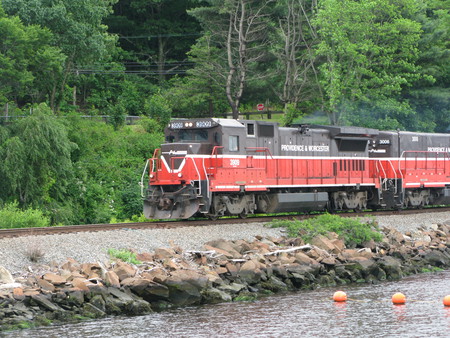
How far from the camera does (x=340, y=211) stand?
30141 mm

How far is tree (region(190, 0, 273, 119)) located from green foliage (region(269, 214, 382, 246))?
2319cm

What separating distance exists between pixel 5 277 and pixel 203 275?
14.9 ft

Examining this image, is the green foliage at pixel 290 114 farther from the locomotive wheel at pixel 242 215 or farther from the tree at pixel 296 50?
the locomotive wheel at pixel 242 215

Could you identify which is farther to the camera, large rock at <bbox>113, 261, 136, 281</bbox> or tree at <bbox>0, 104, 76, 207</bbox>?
tree at <bbox>0, 104, 76, 207</bbox>

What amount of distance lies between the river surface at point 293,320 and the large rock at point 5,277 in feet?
4.49

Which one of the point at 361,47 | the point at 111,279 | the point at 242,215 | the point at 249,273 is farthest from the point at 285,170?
the point at 361,47

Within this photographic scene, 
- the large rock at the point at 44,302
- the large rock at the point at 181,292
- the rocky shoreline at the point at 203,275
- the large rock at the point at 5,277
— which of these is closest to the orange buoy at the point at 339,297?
the rocky shoreline at the point at 203,275

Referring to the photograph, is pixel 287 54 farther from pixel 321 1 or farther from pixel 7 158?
pixel 7 158

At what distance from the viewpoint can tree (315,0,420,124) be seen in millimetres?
39562

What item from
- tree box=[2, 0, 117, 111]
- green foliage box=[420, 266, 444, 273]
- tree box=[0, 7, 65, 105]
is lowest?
green foliage box=[420, 266, 444, 273]

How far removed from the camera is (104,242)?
58.8 ft

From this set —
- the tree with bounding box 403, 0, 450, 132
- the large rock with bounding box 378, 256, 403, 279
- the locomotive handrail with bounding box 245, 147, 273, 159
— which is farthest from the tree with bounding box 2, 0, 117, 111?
the large rock with bounding box 378, 256, 403, 279

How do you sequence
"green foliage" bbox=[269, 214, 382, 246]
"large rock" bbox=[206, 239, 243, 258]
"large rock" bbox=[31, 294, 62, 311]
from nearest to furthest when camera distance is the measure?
"large rock" bbox=[31, 294, 62, 311] < "large rock" bbox=[206, 239, 243, 258] < "green foliage" bbox=[269, 214, 382, 246]

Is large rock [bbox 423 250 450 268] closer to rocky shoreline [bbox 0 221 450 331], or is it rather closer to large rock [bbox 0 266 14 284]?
rocky shoreline [bbox 0 221 450 331]
